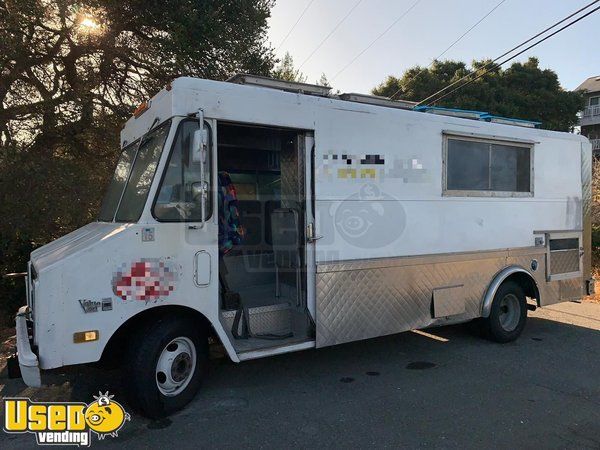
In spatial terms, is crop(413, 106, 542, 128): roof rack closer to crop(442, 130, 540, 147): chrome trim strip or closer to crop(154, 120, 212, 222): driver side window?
crop(442, 130, 540, 147): chrome trim strip

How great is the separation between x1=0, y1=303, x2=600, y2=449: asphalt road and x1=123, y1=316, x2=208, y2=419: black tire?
14cm

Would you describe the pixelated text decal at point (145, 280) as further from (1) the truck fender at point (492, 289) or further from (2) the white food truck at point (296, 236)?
(1) the truck fender at point (492, 289)

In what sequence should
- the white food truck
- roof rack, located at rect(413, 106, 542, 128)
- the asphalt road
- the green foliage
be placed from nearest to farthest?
the asphalt road, the white food truck, roof rack, located at rect(413, 106, 542, 128), the green foliage

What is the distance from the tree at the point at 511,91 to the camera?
23641mm

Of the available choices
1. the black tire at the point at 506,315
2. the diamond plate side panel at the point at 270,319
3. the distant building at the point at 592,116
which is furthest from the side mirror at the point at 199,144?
the distant building at the point at 592,116

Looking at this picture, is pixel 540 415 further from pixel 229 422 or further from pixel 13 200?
pixel 13 200

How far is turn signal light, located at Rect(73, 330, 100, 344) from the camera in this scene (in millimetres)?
3510

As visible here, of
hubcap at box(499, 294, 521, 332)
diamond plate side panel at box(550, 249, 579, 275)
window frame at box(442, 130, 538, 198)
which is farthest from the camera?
diamond plate side panel at box(550, 249, 579, 275)

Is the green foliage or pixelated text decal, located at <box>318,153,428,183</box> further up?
the green foliage

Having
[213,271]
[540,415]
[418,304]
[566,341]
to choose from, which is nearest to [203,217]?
[213,271]

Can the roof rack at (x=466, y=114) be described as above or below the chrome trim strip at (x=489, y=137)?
above

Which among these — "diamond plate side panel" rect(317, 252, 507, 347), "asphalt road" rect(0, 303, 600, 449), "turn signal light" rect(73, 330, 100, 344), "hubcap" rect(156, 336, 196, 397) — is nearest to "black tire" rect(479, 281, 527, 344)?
"asphalt road" rect(0, 303, 600, 449)

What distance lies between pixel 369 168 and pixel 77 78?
718cm

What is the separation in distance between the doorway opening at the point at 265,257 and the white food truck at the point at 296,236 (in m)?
0.03
